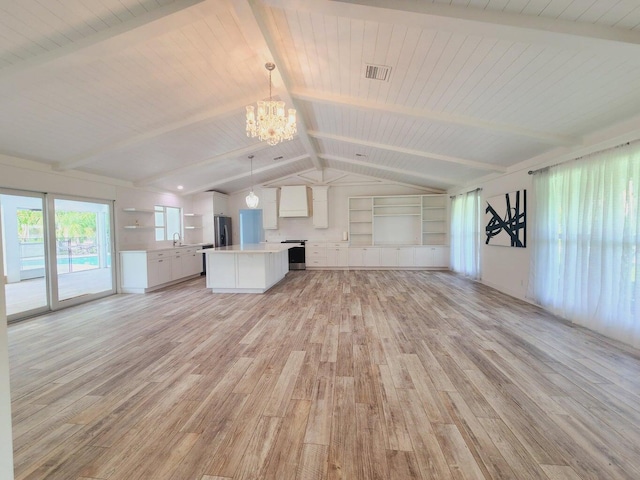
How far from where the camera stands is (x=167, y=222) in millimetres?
7809

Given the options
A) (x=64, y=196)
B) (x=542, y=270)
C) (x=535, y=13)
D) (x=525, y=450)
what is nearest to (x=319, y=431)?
(x=525, y=450)

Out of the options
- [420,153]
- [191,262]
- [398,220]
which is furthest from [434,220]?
[191,262]

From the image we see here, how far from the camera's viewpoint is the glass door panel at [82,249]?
5.07 meters

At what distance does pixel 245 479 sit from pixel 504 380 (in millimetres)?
2119

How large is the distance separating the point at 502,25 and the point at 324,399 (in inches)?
119

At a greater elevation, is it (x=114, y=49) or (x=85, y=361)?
(x=114, y=49)

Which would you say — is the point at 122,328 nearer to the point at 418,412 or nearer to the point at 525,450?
the point at 418,412

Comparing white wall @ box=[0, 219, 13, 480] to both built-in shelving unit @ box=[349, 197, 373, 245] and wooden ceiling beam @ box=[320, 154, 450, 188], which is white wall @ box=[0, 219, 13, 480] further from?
built-in shelving unit @ box=[349, 197, 373, 245]

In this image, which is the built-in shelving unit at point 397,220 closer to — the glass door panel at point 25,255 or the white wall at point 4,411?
the glass door panel at point 25,255

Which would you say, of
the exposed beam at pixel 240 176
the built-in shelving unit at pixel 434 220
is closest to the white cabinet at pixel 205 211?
the exposed beam at pixel 240 176

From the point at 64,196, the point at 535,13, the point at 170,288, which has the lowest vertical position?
the point at 170,288

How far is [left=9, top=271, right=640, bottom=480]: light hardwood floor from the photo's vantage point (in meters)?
1.58

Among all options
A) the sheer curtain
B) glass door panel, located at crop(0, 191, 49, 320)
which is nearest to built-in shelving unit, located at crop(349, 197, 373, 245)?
the sheer curtain

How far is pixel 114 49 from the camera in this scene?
2512 mm
